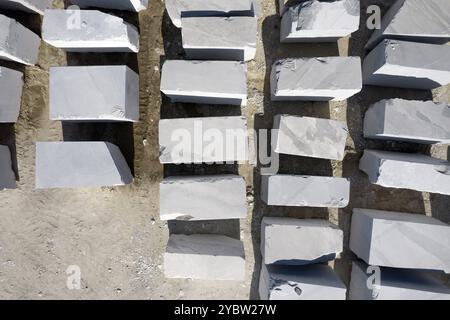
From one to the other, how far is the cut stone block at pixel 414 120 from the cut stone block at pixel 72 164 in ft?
9.36

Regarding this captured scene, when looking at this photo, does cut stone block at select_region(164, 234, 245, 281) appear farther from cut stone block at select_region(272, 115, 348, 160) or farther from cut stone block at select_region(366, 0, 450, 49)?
cut stone block at select_region(366, 0, 450, 49)

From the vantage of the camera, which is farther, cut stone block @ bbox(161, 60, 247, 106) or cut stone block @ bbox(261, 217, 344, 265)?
cut stone block @ bbox(261, 217, 344, 265)

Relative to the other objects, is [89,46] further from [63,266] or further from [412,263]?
[412,263]

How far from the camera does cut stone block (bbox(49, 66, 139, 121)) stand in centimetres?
315

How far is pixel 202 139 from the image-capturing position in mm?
3219

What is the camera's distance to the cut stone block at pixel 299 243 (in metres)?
3.32

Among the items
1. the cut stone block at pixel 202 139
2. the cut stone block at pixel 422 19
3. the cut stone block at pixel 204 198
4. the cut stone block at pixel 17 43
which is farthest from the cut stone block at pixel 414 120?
the cut stone block at pixel 17 43

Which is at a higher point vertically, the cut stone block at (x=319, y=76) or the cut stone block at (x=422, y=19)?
the cut stone block at (x=422, y=19)

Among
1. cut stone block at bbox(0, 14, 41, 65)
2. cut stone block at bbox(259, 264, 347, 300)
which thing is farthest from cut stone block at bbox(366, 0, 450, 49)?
cut stone block at bbox(0, 14, 41, 65)

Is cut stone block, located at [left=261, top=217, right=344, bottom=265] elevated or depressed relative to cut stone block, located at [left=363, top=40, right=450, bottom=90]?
depressed

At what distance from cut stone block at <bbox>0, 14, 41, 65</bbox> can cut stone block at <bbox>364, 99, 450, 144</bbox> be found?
3.84 metres

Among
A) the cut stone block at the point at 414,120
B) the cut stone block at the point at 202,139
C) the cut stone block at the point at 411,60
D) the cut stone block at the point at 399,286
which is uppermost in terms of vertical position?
the cut stone block at the point at 411,60

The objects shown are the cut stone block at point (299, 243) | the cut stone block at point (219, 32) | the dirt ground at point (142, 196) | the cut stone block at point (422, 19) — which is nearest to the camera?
the cut stone block at point (219, 32)

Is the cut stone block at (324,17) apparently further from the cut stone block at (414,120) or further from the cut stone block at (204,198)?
the cut stone block at (204,198)
